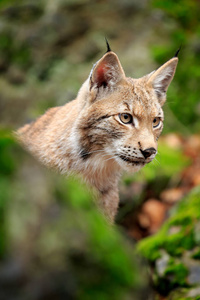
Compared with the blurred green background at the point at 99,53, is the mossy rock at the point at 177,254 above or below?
below

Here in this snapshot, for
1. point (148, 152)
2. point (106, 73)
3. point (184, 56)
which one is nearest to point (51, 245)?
point (148, 152)

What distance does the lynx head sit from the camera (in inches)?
146

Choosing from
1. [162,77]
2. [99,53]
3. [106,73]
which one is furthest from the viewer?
[99,53]

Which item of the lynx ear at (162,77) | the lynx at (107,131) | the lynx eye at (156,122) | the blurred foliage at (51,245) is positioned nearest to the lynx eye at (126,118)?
the lynx at (107,131)

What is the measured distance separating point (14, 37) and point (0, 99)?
187cm

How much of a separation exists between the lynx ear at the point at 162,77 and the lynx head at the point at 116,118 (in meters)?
0.06

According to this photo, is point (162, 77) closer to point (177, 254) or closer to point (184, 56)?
point (177, 254)

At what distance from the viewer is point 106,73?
3900 mm

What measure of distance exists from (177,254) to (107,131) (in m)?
1.39

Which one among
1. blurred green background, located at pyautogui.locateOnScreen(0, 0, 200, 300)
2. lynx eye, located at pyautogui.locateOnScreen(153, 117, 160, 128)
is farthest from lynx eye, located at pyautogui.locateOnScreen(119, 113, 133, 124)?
blurred green background, located at pyautogui.locateOnScreen(0, 0, 200, 300)

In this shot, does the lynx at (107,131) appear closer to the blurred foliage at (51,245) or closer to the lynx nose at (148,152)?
the lynx nose at (148,152)

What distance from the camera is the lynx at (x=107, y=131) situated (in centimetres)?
375

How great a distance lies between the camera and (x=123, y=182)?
632 centimetres

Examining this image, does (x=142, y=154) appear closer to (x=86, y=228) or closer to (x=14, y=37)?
(x=86, y=228)
